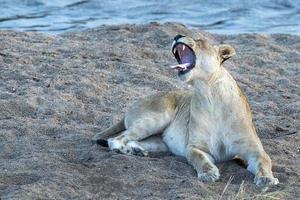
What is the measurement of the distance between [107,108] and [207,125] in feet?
5.67

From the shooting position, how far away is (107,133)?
7105mm

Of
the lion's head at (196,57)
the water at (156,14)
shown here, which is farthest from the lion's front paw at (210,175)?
the water at (156,14)

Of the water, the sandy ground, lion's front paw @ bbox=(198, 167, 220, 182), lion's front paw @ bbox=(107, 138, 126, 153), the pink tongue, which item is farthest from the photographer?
the water

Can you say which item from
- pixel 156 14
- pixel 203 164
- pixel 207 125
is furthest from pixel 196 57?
pixel 156 14

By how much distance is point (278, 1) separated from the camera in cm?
1681

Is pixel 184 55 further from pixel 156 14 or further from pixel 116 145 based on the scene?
pixel 156 14

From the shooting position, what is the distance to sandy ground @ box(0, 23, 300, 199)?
5.80 metres

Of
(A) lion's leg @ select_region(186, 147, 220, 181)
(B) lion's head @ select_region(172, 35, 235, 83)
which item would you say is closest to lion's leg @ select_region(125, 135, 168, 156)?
(A) lion's leg @ select_region(186, 147, 220, 181)

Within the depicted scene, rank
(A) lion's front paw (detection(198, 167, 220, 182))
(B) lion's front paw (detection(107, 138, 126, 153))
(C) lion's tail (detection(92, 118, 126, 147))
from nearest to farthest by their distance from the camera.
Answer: (A) lion's front paw (detection(198, 167, 220, 182)) → (B) lion's front paw (detection(107, 138, 126, 153)) → (C) lion's tail (detection(92, 118, 126, 147))

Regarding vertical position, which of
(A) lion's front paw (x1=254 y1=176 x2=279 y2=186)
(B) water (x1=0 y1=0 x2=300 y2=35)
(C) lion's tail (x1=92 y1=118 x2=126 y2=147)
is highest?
(A) lion's front paw (x1=254 y1=176 x2=279 y2=186)

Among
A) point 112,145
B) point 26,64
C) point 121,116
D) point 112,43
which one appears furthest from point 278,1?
point 112,145

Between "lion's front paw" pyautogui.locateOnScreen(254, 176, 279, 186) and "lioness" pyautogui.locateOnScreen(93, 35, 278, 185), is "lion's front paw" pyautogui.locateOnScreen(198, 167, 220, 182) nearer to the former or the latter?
"lioness" pyautogui.locateOnScreen(93, 35, 278, 185)

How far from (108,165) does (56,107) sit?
1.83 m

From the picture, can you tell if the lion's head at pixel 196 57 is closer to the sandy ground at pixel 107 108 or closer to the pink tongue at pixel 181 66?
the pink tongue at pixel 181 66
